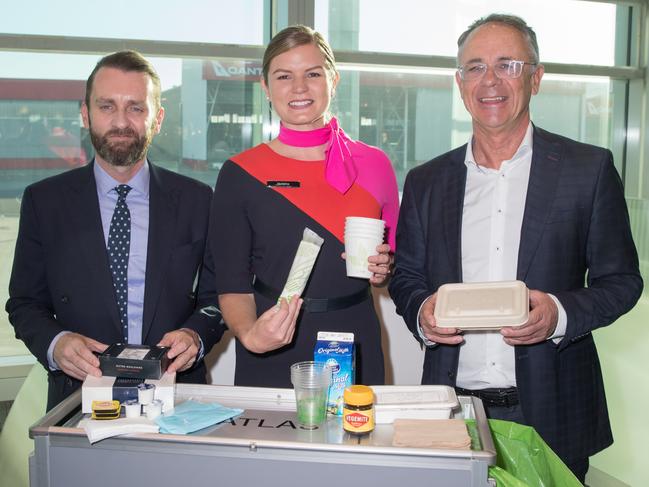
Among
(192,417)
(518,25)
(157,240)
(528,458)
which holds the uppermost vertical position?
(518,25)

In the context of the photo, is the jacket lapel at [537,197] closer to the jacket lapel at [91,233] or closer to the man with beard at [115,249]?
the man with beard at [115,249]

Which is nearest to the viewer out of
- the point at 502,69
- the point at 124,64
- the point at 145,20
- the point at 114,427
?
the point at 114,427

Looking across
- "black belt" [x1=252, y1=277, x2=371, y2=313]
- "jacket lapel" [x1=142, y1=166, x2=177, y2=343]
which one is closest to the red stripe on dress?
"black belt" [x1=252, y1=277, x2=371, y2=313]

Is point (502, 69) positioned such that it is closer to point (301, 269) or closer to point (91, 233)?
point (301, 269)

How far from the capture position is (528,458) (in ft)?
5.81

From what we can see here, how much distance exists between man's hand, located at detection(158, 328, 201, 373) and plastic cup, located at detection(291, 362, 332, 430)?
1.74ft

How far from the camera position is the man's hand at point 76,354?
190 centimetres

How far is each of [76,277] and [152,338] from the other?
324mm

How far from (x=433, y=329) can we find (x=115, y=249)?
111 cm

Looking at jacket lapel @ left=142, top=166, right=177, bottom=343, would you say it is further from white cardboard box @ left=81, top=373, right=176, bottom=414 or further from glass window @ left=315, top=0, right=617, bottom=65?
glass window @ left=315, top=0, right=617, bottom=65

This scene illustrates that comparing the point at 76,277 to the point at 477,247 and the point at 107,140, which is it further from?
the point at 477,247

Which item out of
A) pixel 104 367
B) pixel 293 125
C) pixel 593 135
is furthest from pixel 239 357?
pixel 593 135

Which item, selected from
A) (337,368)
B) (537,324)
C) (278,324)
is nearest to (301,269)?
(278,324)

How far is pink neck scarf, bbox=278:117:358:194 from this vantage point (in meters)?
2.26
